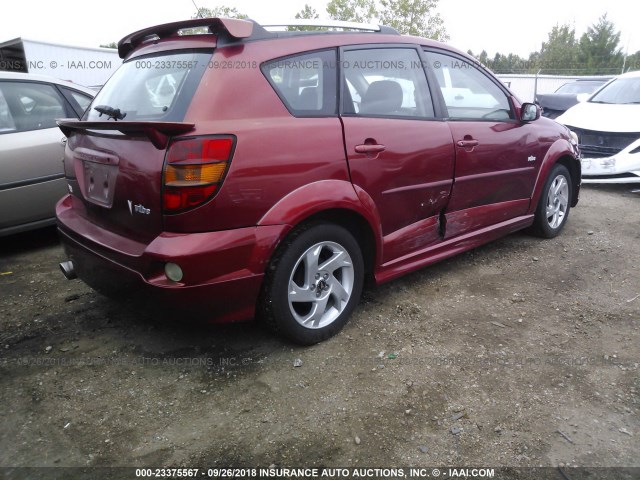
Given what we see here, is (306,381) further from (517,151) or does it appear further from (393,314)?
(517,151)

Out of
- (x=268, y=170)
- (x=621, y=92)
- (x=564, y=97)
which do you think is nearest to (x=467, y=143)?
(x=268, y=170)

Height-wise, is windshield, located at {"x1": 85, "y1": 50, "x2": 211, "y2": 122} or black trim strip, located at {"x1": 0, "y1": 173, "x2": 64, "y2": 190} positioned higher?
windshield, located at {"x1": 85, "y1": 50, "x2": 211, "y2": 122}

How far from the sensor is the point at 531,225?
4387 mm

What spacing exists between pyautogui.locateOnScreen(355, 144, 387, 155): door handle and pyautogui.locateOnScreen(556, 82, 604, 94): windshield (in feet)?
36.6

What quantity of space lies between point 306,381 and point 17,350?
1677 mm

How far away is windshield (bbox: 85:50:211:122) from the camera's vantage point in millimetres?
2336

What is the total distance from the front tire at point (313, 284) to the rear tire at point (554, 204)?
227 cm

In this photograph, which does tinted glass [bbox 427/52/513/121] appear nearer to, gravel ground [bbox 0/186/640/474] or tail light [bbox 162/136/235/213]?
gravel ground [bbox 0/186/640/474]

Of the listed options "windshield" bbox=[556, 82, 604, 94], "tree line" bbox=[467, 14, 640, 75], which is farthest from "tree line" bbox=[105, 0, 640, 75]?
"windshield" bbox=[556, 82, 604, 94]

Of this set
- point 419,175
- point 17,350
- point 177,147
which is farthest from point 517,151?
point 17,350

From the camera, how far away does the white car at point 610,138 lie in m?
6.10

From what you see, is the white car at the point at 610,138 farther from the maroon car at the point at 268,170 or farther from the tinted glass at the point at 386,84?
the tinted glass at the point at 386,84

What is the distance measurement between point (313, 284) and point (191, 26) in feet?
4.98

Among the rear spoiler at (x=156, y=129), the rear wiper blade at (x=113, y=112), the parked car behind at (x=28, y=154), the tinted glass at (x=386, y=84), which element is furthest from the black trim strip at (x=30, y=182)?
the tinted glass at (x=386, y=84)
